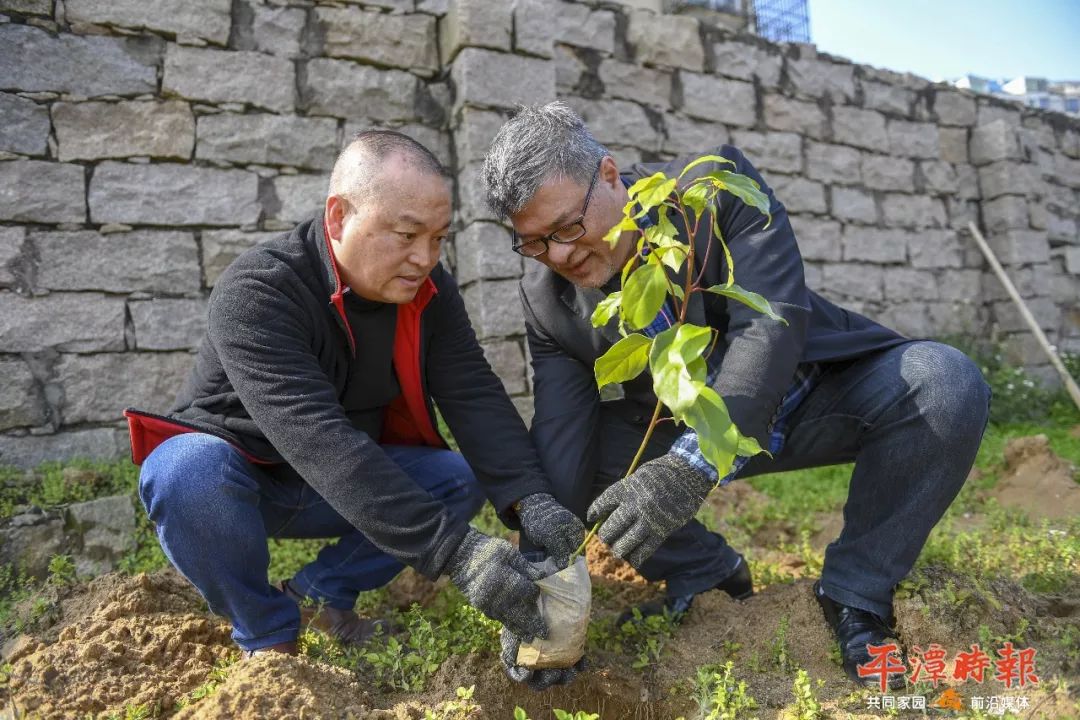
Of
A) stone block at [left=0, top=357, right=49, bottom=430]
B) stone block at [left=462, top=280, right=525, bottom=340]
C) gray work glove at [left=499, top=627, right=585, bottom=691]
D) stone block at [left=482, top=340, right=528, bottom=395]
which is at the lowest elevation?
stone block at [left=0, top=357, right=49, bottom=430]

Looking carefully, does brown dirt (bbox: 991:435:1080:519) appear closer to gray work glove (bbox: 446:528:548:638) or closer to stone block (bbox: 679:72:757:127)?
stone block (bbox: 679:72:757:127)

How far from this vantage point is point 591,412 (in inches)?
93.4

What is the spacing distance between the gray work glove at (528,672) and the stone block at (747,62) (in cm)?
446

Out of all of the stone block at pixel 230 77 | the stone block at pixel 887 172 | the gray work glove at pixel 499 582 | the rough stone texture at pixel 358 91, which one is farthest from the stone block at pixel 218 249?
the stone block at pixel 887 172

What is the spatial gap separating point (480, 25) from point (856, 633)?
3.39 metres

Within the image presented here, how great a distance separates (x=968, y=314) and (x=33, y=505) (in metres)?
6.69

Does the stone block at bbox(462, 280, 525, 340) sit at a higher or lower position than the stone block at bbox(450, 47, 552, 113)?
lower

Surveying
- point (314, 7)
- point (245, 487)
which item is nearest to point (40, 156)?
point (314, 7)

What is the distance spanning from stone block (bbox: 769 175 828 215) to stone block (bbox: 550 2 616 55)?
1.61 metres

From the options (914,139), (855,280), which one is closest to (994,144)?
(914,139)

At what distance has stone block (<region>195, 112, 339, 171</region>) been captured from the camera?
3768mm

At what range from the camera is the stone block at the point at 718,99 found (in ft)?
16.7

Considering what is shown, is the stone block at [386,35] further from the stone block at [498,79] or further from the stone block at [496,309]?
the stone block at [496,309]

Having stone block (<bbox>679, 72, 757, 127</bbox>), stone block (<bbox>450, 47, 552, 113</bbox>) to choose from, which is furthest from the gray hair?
stone block (<bbox>679, 72, 757, 127</bbox>)
